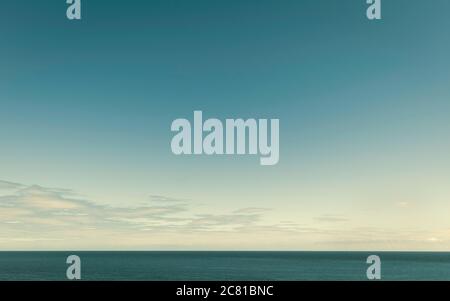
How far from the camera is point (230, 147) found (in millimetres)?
16812

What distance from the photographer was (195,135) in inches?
683
